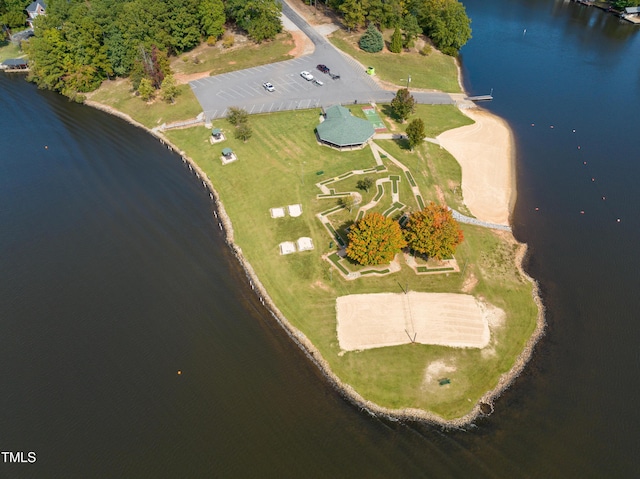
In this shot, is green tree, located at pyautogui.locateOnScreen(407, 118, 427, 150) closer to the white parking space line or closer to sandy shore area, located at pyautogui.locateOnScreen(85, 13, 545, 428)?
sandy shore area, located at pyautogui.locateOnScreen(85, 13, 545, 428)

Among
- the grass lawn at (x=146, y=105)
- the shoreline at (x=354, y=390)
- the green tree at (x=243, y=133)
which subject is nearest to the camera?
the shoreline at (x=354, y=390)

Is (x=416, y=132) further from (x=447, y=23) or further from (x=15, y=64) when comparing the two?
(x=15, y=64)

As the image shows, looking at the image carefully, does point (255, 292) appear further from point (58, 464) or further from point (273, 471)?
point (58, 464)

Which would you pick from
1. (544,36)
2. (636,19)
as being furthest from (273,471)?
(636,19)

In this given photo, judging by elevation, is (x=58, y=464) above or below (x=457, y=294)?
below

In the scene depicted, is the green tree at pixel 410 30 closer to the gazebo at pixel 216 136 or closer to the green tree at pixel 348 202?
the gazebo at pixel 216 136

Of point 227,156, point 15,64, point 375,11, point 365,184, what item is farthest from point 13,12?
point 365,184

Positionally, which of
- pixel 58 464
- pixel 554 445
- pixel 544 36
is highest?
pixel 544 36

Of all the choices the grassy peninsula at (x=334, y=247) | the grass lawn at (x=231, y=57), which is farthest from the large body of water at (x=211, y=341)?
the grass lawn at (x=231, y=57)
